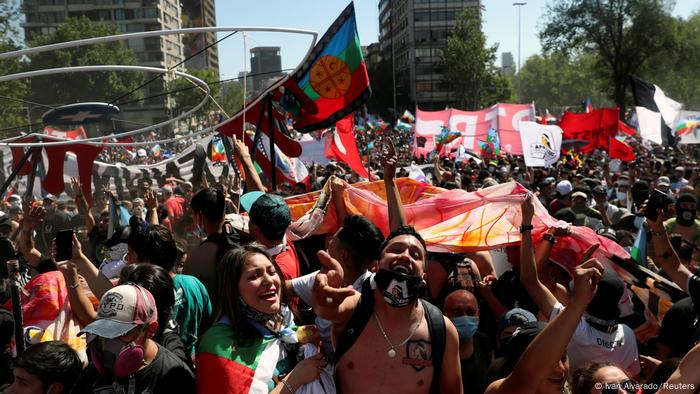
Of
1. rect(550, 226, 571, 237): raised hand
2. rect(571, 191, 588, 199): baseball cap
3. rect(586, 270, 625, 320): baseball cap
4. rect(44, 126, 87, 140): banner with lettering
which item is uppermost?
rect(44, 126, 87, 140): banner with lettering

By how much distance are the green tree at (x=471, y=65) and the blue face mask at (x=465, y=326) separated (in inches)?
2903

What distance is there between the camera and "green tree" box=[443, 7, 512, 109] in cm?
7450

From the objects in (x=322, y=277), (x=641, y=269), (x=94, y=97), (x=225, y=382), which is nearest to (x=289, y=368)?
(x=225, y=382)

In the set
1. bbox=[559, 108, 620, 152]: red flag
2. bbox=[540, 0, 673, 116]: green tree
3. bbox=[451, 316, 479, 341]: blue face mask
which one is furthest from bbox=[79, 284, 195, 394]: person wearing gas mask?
bbox=[540, 0, 673, 116]: green tree

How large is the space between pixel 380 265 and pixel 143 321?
96cm

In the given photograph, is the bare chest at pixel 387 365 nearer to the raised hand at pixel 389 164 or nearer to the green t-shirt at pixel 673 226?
the raised hand at pixel 389 164

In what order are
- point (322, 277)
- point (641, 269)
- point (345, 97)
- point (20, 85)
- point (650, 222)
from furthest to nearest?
point (345, 97) < point (20, 85) < point (650, 222) < point (641, 269) < point (322, 277)

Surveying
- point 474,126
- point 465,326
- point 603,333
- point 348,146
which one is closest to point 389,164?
point 465,326

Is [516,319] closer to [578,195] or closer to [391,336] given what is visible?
[391,336]

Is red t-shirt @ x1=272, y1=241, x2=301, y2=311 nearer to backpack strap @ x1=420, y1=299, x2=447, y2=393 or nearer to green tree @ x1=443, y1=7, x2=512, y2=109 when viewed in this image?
backpack strap @ x1=420, y1=299, x2=447, y2=393

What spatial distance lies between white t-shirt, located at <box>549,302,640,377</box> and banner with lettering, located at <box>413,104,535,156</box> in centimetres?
1636

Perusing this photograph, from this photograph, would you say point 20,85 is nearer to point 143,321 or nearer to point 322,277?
point 143,321

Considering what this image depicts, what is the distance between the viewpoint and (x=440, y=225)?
518 cm

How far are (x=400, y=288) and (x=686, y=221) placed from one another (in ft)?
17.6
